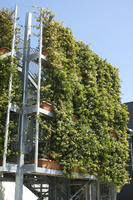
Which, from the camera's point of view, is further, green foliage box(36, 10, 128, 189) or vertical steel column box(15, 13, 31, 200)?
green foliage box(36, 10, 128, 189)

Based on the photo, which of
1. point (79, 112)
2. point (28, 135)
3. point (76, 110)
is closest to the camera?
point (28, 135)

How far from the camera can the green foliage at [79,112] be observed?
10797 mm

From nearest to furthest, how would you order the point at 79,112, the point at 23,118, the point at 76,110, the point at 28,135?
the point at 23,118 < the point at 28,135 < the point at 79,112 < the point at 76,110

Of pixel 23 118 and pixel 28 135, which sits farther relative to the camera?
pixel 28 135

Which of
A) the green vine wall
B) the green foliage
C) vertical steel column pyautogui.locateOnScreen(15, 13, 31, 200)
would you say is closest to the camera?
vertical steel column pyautogui.locateOnScreen(15, 13, 31, 200)

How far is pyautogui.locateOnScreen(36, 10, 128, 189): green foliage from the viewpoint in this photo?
10797 mm

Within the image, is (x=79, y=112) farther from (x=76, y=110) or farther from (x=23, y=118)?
(x=23, y=118)

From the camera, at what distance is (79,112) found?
12.0 meters

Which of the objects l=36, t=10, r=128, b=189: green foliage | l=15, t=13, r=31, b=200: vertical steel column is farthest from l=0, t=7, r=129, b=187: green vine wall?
l=15, t=13, r=31, b=200: vertical steel column

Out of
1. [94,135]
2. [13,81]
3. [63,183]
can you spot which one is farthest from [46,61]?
[63,183]

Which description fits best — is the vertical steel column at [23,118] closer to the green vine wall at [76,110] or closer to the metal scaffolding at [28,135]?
the metal scaffolding at [28,135]

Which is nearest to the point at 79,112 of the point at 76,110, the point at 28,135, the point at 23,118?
the point at 76,110

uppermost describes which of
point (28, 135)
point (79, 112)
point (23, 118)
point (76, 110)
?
point (76, 110)

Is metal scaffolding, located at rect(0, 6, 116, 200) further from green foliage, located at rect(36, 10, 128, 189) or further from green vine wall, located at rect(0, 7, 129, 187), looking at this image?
green foliage, located at rect(36, 10, 128, 189)
